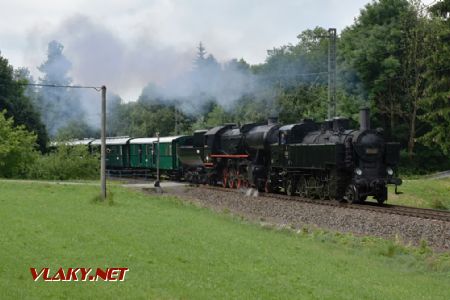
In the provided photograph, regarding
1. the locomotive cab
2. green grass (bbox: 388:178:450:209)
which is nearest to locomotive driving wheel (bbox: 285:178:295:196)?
the locomotive cab

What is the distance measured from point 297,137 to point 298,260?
15.4 meters

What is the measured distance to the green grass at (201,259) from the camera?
8305 mm

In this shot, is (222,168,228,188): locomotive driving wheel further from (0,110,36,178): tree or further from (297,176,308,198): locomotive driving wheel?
(0,110,36,178): tree

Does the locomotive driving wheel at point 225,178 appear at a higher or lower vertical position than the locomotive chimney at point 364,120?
lower

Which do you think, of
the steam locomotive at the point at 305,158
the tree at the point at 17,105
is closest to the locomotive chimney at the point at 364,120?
the steam locomotive at the point at 305,158

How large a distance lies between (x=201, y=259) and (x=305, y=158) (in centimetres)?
1466

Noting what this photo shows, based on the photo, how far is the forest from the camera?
38969 mm

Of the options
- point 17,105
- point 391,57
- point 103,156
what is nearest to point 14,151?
point 17,105

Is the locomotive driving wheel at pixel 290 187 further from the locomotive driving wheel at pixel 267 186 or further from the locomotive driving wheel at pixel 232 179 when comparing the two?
the locomotive driving wheel at pixel 232 179

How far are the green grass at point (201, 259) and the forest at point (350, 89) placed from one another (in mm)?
24124

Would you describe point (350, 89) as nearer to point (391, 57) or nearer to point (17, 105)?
point (391, 57)

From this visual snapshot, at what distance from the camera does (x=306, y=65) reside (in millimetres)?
59438

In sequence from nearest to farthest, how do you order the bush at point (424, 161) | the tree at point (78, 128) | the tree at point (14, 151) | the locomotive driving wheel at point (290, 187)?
the locomotive driving wheel at point (290, 187)
the tree at point (14, 151)
the bush at point (424, 161)
the tree at point (78, 128)

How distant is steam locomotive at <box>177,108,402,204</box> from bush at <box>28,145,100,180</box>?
8861 millimetres
